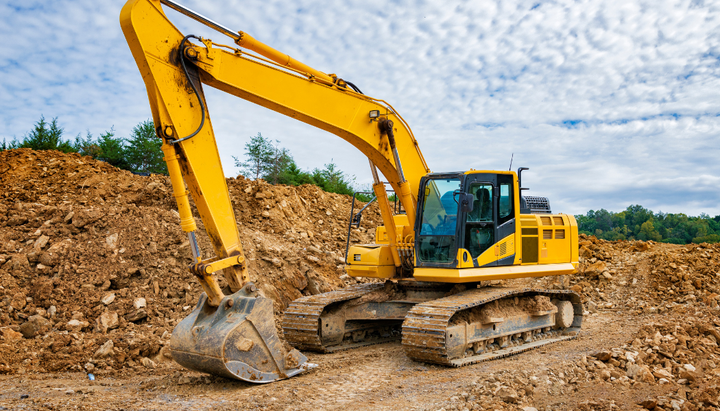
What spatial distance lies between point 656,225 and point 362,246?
21621 mm

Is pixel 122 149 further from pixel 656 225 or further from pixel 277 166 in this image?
pixel 656 225

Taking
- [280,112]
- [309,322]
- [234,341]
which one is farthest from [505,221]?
[234,341]

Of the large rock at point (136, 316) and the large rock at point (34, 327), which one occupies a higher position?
the large rock at point (136, 316)

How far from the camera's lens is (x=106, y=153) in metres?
22.2

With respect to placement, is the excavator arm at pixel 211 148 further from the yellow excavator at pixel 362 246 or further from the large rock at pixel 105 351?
the large rock at pixel 105 351

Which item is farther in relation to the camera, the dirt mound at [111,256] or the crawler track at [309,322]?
the dirt mound at [111,256]

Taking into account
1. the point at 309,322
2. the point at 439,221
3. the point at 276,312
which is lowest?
the point at 276,312

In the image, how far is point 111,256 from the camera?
9898mm

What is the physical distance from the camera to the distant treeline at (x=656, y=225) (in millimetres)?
23188

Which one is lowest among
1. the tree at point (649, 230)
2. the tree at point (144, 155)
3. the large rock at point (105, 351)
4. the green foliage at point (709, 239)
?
the large rock at point (105, 351)

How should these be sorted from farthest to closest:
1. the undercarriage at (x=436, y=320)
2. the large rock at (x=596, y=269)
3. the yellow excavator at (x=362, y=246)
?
1. the large rock at (x=596, y=269)
2. the undercarriage at (x=436, y=320)
3. the yellow excavator at (x=362, y=246)

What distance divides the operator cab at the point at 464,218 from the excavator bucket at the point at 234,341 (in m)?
2.64

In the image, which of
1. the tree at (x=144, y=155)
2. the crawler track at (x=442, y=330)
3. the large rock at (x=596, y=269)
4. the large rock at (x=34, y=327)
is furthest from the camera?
the tree at (x=144, y=155)

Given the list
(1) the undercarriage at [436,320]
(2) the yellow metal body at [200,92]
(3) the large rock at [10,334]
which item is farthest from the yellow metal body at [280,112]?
(3) the large rock at [10,334]
